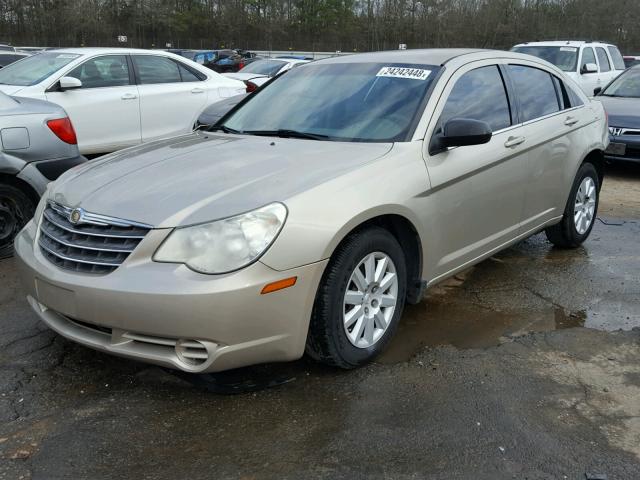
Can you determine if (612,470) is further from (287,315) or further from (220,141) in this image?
(220,141)

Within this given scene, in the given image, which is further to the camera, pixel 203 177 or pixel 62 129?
pixel 62 129

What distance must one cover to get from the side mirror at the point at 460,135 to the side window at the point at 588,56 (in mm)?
11279

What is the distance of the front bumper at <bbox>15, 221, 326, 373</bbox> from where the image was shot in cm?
265

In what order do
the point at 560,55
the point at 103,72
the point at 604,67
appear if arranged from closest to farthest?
the point at 103,72, the point at 560,55, the point at 604,67

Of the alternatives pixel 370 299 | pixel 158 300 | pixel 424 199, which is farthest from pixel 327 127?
pixel 158 300

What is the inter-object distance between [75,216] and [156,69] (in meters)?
5.67

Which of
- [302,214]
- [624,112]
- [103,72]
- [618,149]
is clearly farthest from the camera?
[624,112]

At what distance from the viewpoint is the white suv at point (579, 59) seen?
13.2 metres

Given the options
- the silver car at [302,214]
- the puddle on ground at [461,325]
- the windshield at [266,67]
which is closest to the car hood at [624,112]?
the silver car at [302,214]

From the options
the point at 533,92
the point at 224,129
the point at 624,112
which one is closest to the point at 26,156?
the point at 224,129

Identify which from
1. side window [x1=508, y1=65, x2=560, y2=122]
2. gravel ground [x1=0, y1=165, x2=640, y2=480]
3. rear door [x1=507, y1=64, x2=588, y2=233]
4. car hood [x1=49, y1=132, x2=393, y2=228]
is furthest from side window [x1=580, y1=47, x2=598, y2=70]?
car hood [x1=49, y1=132, x2=393, y2=228]

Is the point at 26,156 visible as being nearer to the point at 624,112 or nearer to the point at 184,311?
the point at 184,311

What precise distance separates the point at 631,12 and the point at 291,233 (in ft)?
172

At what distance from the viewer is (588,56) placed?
Result: 13.7 m
